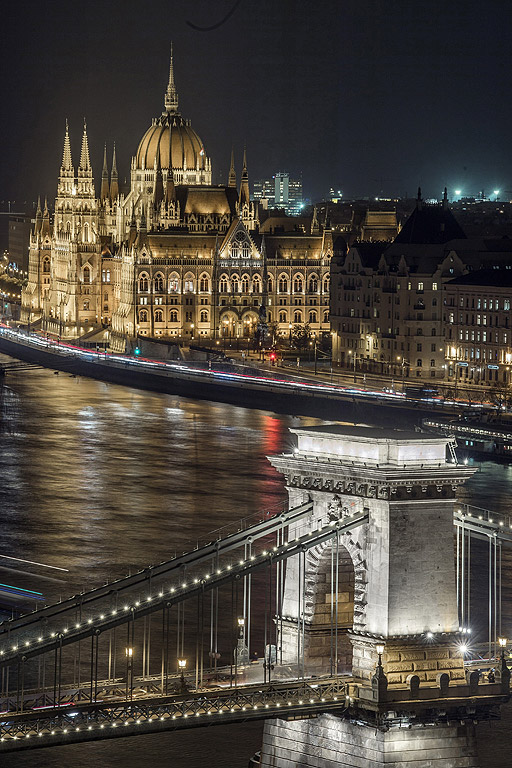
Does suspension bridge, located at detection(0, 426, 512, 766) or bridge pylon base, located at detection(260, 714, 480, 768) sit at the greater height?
suspension bridge, located at detection(0, 426, 512, 766)

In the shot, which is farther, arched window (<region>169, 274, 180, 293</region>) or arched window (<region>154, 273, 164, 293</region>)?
arched window (<region>169, 274, 180, 293</region>)

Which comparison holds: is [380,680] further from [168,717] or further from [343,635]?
[168,717]

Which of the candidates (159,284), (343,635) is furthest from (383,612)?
(159,284)

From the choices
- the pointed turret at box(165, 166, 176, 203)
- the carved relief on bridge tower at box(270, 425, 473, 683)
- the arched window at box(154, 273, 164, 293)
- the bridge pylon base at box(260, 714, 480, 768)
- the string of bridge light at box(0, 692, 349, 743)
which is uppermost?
the pointed turret at box(165, 166, 176, 203)

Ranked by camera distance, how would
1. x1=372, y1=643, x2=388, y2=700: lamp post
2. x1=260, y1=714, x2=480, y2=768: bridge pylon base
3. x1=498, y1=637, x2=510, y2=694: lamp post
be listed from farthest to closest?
1. x1=498, y1=637, x2=510, y2=694: lamp post
2. x1=260, y1=714, x2=480, y2=768: bridge pylon base
3. x1=372, y1=643, x2=388, y2=700: lamp post

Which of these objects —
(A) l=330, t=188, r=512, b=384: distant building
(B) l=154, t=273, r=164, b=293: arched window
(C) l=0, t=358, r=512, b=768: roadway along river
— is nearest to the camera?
(C) l=0, t=358, r=512, b=768: roadway along river

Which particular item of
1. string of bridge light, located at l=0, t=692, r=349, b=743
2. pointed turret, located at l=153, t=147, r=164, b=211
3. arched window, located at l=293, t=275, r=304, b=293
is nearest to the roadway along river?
string of bridge light, located at l=0, t=692, r=349, b=743

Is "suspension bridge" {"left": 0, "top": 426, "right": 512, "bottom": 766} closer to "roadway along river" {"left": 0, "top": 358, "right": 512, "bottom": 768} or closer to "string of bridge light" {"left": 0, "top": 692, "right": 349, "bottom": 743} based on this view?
"string of bridge light" {"left": 0, "top": 692, "right": 349, "bottom": 743}

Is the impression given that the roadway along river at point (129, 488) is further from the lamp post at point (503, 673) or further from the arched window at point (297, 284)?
the arched window at point (297, 284)
